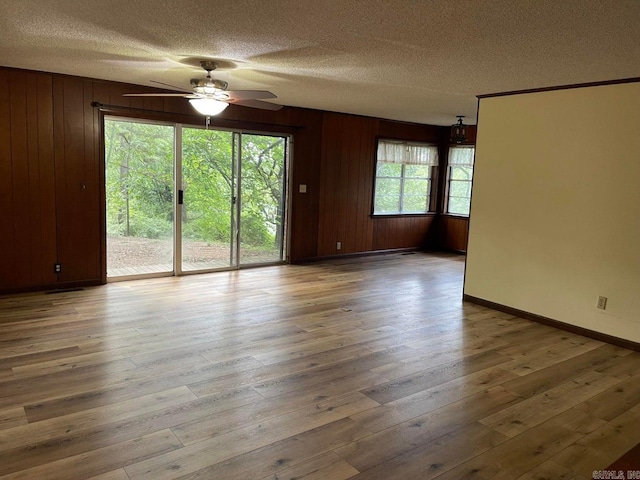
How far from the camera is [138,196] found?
571cm

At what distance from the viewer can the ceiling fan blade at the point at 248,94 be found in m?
3.79

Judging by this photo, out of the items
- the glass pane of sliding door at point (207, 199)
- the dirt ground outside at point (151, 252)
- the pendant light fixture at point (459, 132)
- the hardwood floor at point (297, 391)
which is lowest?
the hardwood floor at point (297, 391)

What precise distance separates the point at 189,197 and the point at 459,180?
514cm

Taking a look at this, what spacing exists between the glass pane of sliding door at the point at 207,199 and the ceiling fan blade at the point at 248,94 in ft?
6.97

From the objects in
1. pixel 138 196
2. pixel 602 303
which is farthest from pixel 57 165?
pixel 602 303

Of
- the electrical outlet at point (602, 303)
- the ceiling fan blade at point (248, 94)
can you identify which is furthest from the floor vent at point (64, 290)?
the electrical outlet at point (602, 303)

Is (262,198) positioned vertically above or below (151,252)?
above

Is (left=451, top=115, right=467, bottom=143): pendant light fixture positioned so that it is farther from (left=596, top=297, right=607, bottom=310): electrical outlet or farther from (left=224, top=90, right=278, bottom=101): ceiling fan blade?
(left=224, top=90, right=278, bottom=101): ceiling fan blade

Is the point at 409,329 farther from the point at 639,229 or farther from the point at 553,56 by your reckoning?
the point at 553,56

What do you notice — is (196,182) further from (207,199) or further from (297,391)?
(297,391)

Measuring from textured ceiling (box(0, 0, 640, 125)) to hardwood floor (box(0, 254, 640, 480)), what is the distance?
225cm

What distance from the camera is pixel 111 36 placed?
3.36m

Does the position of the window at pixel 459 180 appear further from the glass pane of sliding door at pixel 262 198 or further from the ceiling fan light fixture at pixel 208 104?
the ceiling fan light fixture at pixel 208 104

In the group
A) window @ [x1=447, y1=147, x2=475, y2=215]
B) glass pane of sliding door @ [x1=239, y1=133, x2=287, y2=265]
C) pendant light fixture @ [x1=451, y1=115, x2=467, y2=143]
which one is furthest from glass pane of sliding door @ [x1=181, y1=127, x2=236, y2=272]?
window @ [x1=447, y1=147, x2=475, y2=215]
